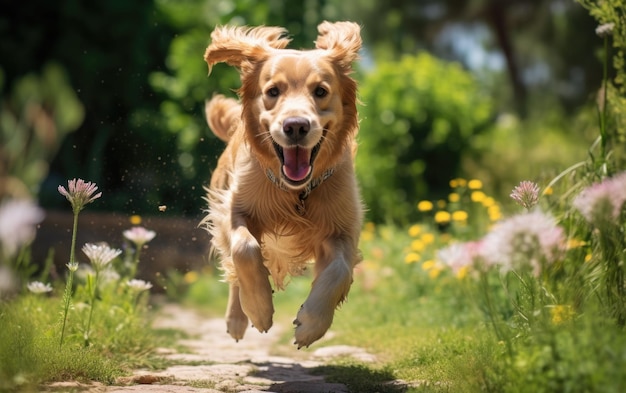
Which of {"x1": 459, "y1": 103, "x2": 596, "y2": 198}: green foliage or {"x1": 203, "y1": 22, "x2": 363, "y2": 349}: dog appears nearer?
{"x1": 203, "y1": 22, "x2": 363, "y2": 349}: dog

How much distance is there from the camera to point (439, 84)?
1160 centimetres

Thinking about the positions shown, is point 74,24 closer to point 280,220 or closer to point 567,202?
point 280,220

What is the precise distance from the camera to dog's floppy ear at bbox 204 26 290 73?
4.63 meters

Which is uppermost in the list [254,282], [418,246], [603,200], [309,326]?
[418,246]

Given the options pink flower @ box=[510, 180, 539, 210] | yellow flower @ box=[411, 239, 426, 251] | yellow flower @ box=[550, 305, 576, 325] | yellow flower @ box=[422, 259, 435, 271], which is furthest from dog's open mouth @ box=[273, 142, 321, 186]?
yellow flower @ box=[411, 239, 426, 251]

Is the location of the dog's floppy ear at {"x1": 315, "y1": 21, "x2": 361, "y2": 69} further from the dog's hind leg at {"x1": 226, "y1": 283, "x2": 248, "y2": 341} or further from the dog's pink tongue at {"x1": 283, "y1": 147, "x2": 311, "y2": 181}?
the dog's hind leg at {"x1": 226, "y1": 283, "x2": 248, "y2": 341}

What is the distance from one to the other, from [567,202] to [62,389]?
115 inches

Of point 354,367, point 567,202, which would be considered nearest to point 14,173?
point 354,367

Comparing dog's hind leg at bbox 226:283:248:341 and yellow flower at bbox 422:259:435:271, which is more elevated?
yellow flower at bbox 422:259:435:271

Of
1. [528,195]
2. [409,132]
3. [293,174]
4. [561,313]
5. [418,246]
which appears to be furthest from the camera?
[409,132]

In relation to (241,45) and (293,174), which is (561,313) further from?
(241,45)

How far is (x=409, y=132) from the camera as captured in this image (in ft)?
37.5

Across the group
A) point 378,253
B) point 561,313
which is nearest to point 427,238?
point 378,253

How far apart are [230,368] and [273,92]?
61.0 inches
